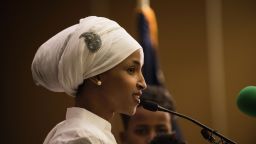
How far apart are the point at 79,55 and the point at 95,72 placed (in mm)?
59

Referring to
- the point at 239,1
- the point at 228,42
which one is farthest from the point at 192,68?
the point at 239,1

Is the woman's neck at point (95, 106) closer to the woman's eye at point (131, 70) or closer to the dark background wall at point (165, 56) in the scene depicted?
the woman's eye at point (131, 70)

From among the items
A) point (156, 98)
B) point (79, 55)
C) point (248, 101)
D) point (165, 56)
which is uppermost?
point (79, 55)

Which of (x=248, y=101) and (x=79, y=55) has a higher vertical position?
(x=79, y=55)

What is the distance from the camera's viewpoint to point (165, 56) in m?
3.39

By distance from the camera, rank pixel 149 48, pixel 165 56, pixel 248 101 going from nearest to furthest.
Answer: pixel 248 101 < pixel 149 48 < pixel 165 56

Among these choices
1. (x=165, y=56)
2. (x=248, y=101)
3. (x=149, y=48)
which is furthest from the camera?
(x=165, y=56)

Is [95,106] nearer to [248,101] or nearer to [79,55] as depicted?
[79,55]

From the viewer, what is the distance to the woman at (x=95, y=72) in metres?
1.33

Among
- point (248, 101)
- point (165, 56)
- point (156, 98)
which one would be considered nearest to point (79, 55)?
point (248, 101)

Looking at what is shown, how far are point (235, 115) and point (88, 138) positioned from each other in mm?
2367

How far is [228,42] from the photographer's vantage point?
3498 millimetres

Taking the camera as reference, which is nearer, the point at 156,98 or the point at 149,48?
the point at 156,98


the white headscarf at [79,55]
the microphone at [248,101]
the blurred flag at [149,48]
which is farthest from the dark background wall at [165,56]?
the microphone at [248,101]
